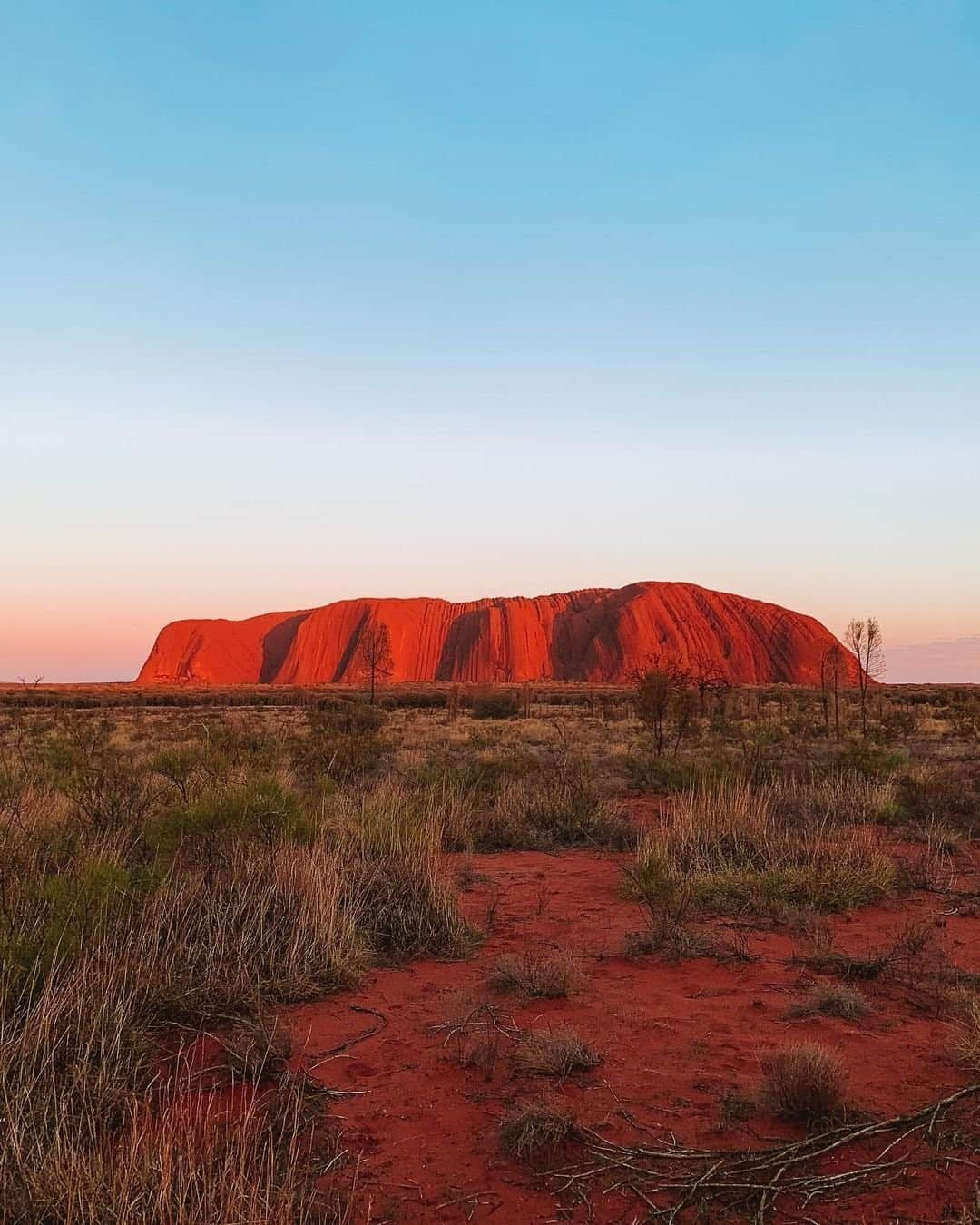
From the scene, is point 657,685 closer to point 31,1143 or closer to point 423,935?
point 423,935

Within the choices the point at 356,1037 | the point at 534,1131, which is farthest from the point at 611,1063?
the point at 356,1037

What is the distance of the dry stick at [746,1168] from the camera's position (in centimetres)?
288

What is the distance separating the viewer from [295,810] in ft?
22.2

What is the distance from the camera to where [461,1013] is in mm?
4504

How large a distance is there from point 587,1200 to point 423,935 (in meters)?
3.02

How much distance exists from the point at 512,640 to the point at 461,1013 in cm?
9773

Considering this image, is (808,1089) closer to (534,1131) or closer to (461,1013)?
(534,1131)

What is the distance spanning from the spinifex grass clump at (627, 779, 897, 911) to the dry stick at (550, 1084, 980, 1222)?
2.86 meters

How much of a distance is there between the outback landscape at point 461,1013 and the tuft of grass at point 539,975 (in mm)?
21

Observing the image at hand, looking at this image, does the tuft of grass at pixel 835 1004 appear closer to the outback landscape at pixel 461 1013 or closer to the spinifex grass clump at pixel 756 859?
the outback landscape at pixel 461 1013

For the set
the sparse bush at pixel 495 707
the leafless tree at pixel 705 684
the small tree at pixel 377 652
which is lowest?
the sparse bush at pixel 495 707

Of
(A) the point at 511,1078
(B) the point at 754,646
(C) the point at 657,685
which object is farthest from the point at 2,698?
(B) the point at 754,646

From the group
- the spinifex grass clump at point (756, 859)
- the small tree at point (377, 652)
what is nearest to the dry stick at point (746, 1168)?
the spinifex grass clump at point (756, 859)

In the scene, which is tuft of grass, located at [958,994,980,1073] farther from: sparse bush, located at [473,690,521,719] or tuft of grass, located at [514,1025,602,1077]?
sparse bush, located at [473,690,521,719]
